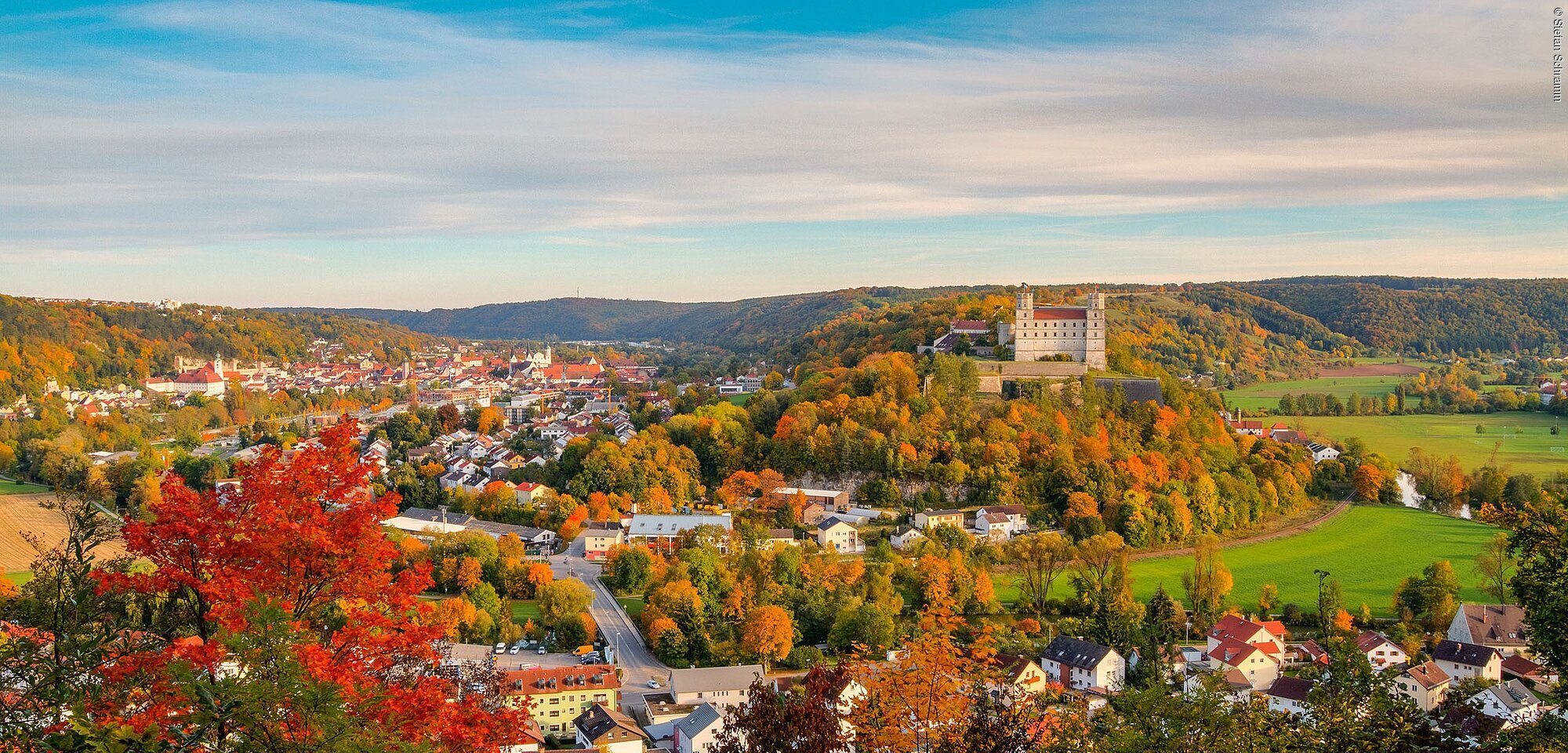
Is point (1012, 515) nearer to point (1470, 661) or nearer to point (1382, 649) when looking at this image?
point (1382, 649)

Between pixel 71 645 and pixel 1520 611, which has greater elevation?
pixel 71 645

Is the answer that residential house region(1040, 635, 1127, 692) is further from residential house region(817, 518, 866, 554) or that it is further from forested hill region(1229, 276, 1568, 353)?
forested hill region(1229, 276, 1568, 353)

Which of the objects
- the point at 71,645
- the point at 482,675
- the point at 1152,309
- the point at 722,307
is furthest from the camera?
the point at 722,307

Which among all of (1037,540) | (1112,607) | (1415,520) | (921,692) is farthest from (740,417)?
(921,692)

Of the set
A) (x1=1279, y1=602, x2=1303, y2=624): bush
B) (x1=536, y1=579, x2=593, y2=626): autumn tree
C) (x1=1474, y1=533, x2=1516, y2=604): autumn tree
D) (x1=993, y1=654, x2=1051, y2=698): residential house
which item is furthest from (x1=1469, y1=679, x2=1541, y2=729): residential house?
(x1=536, y1=579, x2=593, y2=626): autumn tree

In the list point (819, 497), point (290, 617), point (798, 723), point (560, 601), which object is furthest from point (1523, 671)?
point (290, 617)

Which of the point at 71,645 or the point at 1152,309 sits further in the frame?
the point at 1152,309

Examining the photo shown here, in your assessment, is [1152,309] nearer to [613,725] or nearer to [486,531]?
[486,531]
